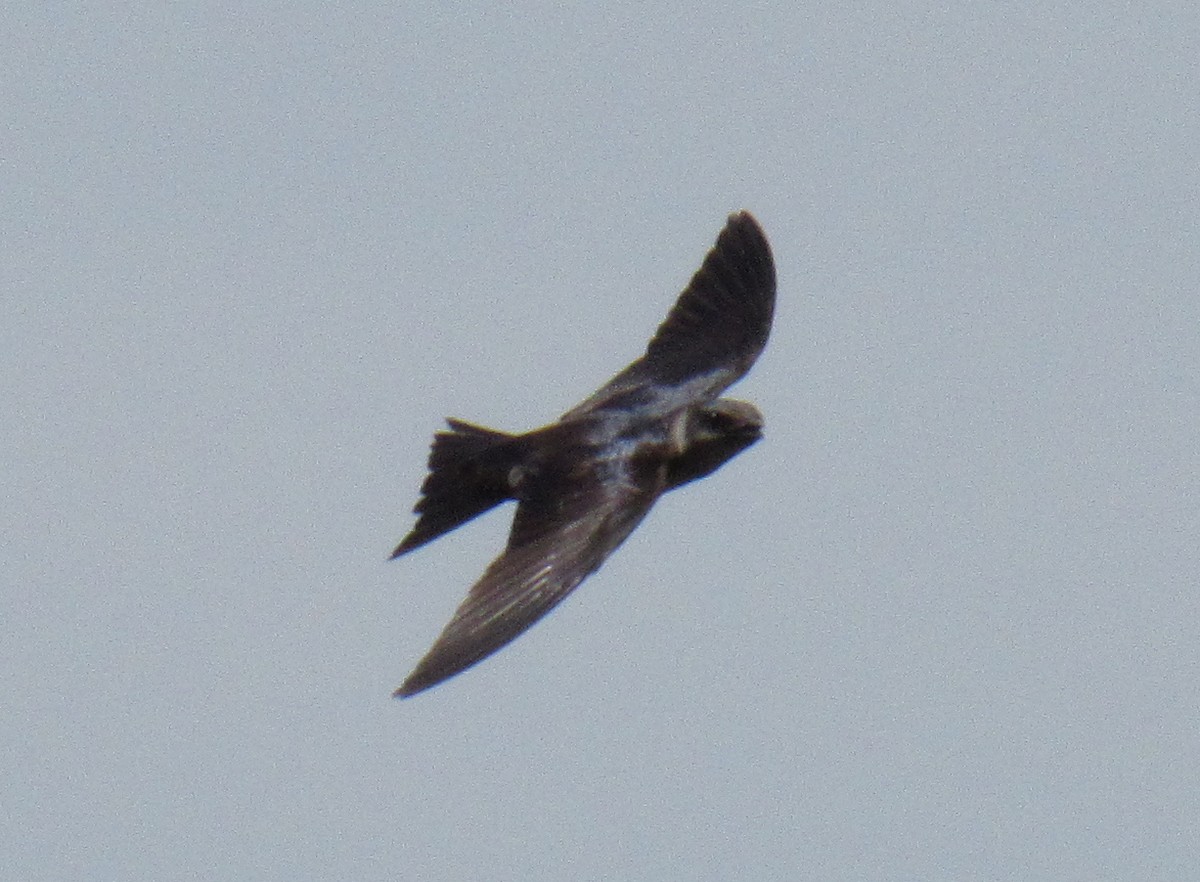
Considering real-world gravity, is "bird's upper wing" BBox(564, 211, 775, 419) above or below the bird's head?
above

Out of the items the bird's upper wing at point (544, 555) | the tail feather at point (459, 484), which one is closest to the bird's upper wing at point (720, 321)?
the bird's upper wing at point (544, 555)

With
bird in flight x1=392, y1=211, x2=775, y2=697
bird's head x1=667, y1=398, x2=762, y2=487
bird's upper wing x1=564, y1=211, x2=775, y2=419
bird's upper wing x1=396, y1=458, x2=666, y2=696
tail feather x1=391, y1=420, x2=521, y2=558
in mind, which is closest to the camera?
bird's upper wing x1=396, y1=458, x2=666, y2=696

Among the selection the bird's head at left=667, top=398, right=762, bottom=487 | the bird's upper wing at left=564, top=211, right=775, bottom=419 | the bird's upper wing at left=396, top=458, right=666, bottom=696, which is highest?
the bird's upper wing at left=564, top=211, right=775, bottom=419

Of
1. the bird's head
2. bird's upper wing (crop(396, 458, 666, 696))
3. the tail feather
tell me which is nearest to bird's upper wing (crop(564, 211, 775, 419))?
the bird's head

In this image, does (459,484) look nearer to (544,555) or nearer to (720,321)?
(544,555)

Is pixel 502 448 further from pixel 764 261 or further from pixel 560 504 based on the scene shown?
pixel 764 261

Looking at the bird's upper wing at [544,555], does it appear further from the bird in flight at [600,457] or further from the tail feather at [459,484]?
the tail feather at [459,484]

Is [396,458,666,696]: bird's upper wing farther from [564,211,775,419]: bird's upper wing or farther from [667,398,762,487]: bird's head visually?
[564,211,775,419]: bird's upper wing
